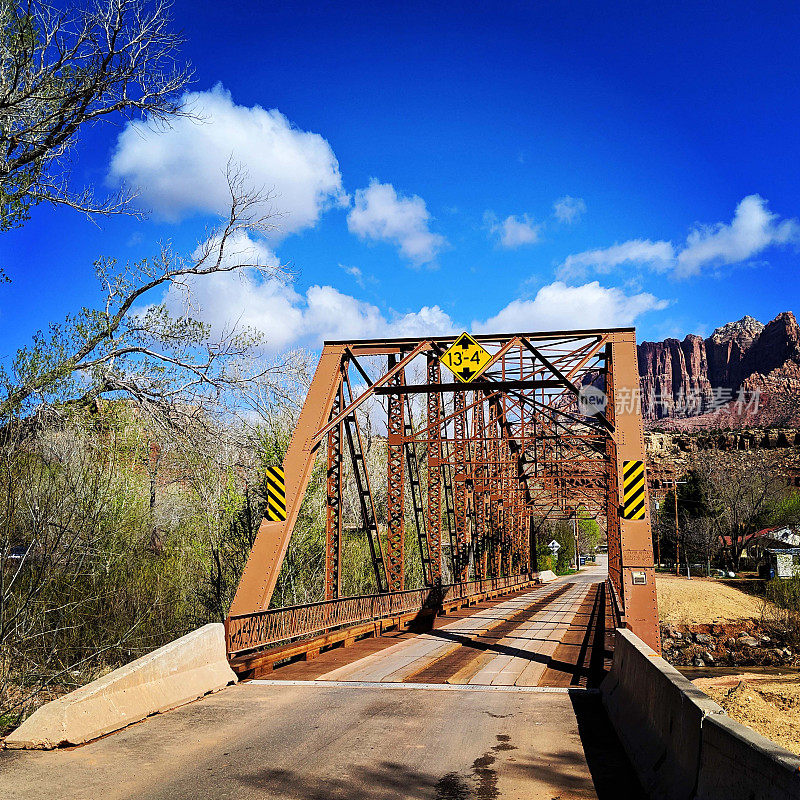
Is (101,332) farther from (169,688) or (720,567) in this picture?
(720,567)

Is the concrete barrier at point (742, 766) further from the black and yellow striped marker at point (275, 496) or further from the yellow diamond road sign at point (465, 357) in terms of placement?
the yellow diamond road sign at point (465, 357)

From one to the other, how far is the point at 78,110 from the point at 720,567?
68.1 meters

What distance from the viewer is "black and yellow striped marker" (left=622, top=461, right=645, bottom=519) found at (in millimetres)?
12273

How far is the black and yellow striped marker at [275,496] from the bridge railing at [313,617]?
155 centimetres

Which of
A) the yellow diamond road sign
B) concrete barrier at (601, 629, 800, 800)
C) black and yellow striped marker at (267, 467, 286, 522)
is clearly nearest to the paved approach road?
concrete barrier at (601, 629, 800, 800)

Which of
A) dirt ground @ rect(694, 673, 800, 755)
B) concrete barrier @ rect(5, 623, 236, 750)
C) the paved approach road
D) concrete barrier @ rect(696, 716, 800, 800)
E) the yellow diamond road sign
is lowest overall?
dirt ground @ rect(694, 673, 800, 755)

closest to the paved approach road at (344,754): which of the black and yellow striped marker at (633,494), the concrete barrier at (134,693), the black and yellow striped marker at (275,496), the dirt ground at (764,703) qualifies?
the concrete barrier at (134,693)

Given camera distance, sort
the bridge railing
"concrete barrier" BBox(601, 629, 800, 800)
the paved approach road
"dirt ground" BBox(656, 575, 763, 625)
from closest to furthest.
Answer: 1. "concrete barrier" BBox(601, 629, 800, 800)
2. the paved approach road
3. the bridge railing
4. "dirt ground" BBox(656, 575, 763, 625)

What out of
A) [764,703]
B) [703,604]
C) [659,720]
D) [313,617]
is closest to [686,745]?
[659,720]

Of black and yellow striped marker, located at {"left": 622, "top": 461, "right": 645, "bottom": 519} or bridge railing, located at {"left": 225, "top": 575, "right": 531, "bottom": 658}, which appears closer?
bridge railing, located at {"left": 225, "top": 575, "right": 531, "bottom": 658}

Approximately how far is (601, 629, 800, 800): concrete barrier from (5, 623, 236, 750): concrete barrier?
4710 millimetres

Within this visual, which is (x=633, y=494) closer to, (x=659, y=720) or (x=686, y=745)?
(x=659, y=720)

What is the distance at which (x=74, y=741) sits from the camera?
6.02m

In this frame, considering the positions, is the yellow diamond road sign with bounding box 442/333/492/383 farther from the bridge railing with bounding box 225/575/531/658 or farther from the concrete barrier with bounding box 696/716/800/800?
the concrete barrier with bounding box 696/716/800/800
